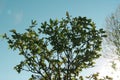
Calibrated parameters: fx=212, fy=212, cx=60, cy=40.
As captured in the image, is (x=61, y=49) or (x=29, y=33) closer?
(x=61, y=49)

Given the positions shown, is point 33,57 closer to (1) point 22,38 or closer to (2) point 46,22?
(1) point 22,38

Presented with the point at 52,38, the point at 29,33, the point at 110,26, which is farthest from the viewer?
the point at 110,26

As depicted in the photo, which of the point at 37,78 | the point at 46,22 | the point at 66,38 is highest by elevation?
the point at 46,22

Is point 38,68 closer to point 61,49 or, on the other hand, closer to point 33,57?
point 33,57

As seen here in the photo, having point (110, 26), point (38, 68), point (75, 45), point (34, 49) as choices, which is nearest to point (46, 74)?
point (38, 68)

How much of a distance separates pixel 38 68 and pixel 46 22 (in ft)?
12.0

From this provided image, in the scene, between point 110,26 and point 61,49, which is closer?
point 61,49

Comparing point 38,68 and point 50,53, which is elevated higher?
point 50,53

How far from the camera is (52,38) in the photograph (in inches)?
644

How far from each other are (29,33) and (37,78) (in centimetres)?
375

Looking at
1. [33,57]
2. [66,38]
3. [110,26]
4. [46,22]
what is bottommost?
[33,57]

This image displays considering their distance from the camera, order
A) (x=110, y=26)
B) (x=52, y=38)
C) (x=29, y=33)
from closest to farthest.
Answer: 1. (x=52, y=38)
2. (x=29, y=33)
3. (x=110, y=26)

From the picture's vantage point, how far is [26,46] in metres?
16.9

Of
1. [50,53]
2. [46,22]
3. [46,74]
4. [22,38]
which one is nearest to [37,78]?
[46,74]
